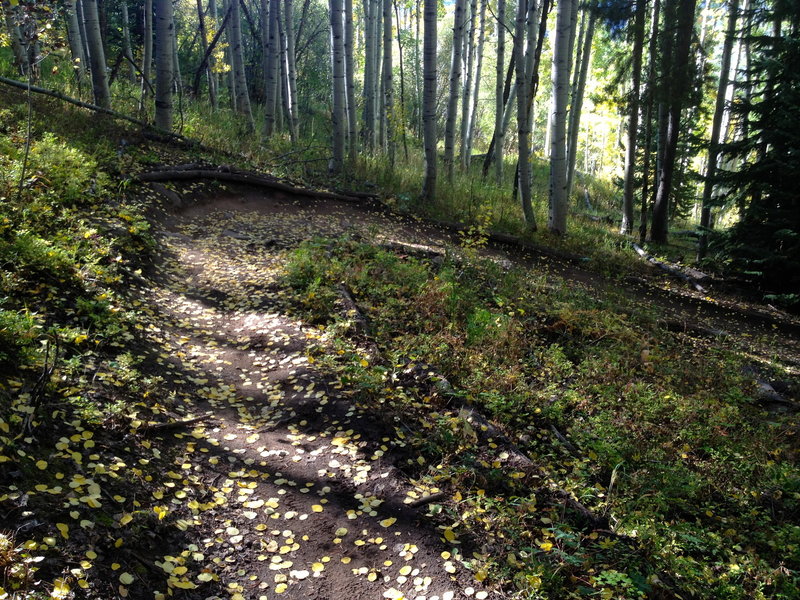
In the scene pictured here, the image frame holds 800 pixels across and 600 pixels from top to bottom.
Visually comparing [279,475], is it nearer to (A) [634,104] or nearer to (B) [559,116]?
(B) [559,116]

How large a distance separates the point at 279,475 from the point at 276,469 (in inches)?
2.9

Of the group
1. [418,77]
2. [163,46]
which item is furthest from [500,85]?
[418,77]

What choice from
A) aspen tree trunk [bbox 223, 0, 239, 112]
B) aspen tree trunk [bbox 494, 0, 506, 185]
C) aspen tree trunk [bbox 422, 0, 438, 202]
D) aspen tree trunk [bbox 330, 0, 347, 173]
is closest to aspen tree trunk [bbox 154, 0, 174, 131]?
aspen tree trunk [bbox 330, 0, 347, 173]

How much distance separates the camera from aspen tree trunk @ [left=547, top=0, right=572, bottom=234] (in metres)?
9.85

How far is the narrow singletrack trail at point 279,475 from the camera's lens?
3033 mm

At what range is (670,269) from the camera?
11.6 metres

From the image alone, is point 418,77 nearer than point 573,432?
No

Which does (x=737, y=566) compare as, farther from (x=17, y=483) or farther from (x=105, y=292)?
(x=105, y=292)

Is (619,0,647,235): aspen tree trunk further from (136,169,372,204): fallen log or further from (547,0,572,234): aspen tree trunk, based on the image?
(136,169,372,204): fallen log

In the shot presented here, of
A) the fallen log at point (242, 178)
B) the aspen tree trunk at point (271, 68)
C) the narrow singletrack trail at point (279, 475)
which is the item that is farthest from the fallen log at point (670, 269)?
the aspen tree trunk at point (271, 68)

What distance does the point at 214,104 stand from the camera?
1725cm

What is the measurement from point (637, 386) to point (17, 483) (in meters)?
5.67

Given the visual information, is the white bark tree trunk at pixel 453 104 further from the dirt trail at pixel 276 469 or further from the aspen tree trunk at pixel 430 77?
the dirt trail at pixel 276 469

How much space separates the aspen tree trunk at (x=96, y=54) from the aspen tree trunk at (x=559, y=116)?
9.41m
